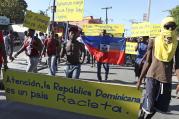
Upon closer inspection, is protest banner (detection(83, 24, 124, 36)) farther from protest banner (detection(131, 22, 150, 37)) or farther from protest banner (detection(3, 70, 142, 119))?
protest banner (detection(3, 70, 142, 119))

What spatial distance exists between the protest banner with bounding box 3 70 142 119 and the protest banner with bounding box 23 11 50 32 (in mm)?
7972

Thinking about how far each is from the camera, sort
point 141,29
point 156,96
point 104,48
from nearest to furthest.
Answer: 1. point 156,96
2. point 104,48
3. point 141,29

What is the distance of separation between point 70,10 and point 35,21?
5.80 feet

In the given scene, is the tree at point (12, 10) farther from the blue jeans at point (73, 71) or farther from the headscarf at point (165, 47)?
the headscarf at point (165, 47)

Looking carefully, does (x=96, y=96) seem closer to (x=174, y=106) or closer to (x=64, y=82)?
(x=64, y=82)

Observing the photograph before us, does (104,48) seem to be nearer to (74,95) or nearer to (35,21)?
(35,21)

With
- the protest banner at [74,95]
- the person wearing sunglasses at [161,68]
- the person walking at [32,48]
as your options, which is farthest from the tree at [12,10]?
the person wearing sunglasses at [161,68]

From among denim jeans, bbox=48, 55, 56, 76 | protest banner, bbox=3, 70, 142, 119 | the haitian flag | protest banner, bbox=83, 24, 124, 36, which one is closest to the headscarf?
protest banner, bbox=3, 70, 142, 119

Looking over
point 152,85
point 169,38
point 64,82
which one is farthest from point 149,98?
point 64,82

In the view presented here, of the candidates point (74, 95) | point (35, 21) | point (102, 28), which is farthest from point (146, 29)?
point (74, 95)

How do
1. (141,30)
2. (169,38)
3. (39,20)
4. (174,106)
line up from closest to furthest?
(169,38) < (174,106) < (39,20) < (141,30)

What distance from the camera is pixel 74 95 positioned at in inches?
328

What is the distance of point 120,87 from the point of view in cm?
794

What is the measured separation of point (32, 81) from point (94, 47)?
9.00 metres
